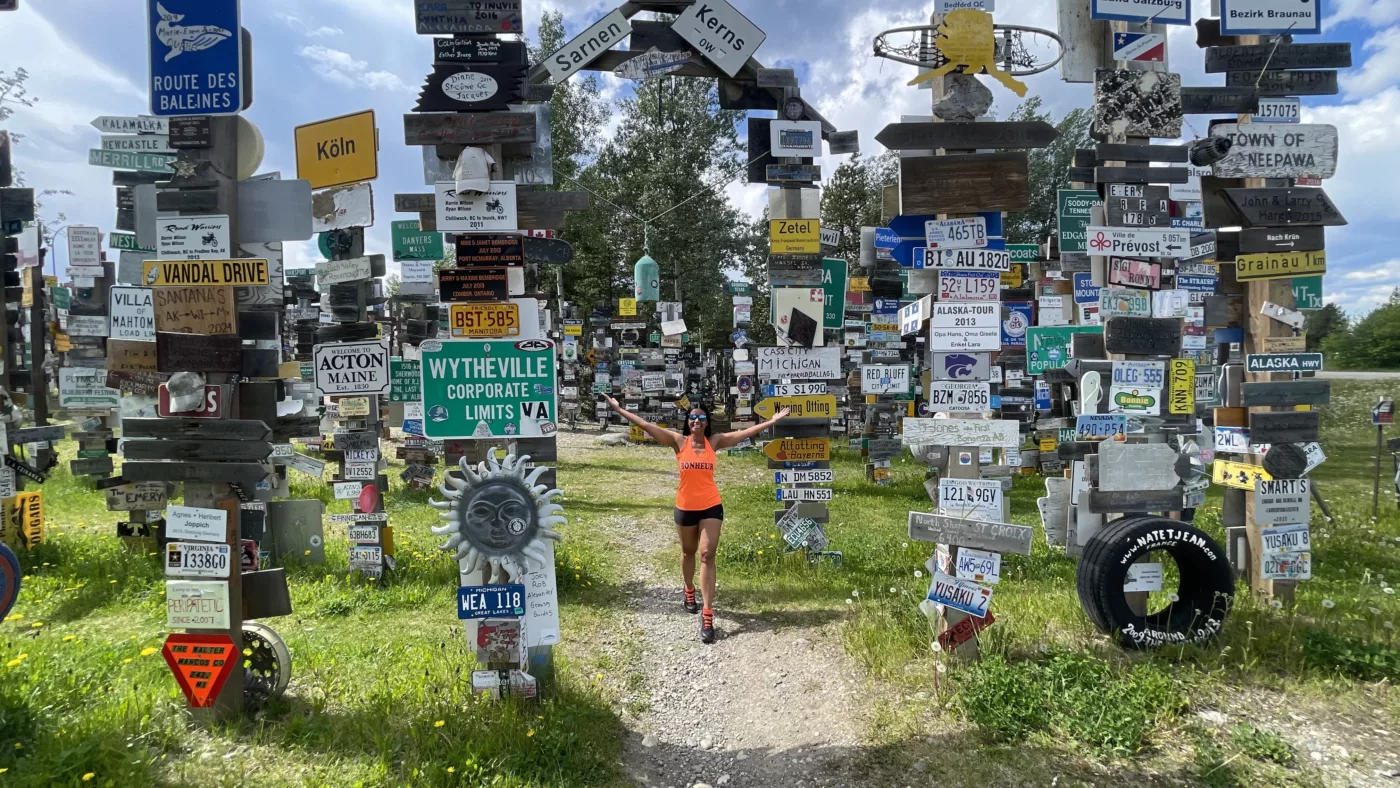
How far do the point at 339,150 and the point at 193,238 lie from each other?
2.25m

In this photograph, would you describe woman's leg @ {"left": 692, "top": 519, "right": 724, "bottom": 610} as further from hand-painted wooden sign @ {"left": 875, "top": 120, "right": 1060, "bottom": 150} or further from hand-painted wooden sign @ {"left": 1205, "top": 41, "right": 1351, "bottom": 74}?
hand-painted wooden sign @ {"left": 1205, "top": 41, "right": 1351, "bottom": 74}

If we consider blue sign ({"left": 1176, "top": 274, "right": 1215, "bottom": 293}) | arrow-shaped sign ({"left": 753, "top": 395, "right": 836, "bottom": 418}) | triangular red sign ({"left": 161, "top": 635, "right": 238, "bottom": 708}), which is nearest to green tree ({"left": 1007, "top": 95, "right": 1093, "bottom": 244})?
blue sign ({"left": 1176, "top": 274, "right": 1215, "bottom": 293})

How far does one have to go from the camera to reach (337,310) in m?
7.25

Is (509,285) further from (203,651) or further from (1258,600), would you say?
(1258,600)

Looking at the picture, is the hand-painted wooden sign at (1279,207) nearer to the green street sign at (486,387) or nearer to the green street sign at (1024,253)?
the green street sign at (486,387)

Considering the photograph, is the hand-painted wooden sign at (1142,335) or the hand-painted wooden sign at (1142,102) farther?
the hand-painted wooden sign at (1142,102)

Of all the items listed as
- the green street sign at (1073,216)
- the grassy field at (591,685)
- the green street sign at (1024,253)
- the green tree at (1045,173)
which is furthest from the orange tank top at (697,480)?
the green tree at (1045,173)

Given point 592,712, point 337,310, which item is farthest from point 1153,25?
point 337,310

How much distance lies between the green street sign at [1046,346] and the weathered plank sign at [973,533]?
4.39 metres

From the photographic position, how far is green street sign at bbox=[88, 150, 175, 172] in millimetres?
7590

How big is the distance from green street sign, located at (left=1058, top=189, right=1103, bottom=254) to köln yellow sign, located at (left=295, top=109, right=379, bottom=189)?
7.16 metres

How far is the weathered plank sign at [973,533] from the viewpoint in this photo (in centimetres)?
467

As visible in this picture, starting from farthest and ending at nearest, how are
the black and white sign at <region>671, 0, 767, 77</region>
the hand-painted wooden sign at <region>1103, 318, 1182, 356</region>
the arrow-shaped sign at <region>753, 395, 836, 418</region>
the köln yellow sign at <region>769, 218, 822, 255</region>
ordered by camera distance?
the arrow-shaped sign at <region>753, 395, 836, 418</region>
the köln yellow sign at <region>769, 218, 822, 255</region>
the black and white sign at <region>671, 0, 767, 77</region>
the hand-painted wooden sign at <region>1103, 318, 1182, 356</region>

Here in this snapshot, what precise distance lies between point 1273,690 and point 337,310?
27.6ft
